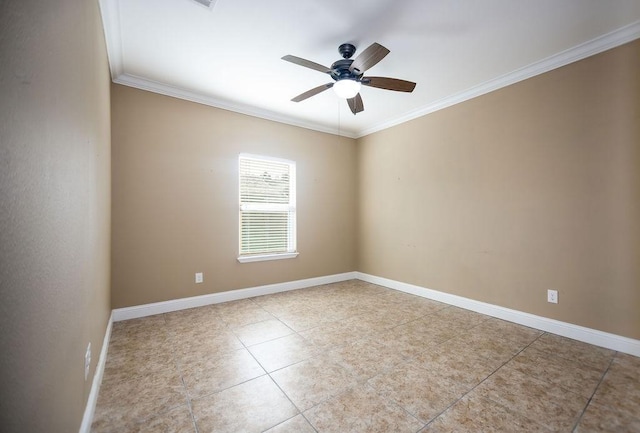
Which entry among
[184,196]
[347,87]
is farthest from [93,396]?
[347,87]

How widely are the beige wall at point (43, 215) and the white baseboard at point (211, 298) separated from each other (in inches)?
68.7

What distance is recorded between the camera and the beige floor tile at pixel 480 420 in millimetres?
1502

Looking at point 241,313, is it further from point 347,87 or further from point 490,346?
point 347,87

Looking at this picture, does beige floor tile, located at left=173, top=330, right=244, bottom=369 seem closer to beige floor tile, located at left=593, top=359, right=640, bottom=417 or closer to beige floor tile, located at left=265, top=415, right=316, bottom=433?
beige floor tile, located at left=265, top=415, right=316, bottom=433

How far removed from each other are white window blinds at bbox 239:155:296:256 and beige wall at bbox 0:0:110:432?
2.39 m

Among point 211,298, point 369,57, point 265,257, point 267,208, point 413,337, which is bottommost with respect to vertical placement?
point 413,337

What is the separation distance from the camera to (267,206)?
4.07 metres

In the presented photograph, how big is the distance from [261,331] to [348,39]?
291 cm

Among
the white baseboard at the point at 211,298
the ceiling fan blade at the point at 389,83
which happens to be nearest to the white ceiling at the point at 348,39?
the ceiling fan blade at the point at 389,83

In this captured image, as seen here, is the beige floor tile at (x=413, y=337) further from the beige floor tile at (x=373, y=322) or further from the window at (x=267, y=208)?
the window at (x=267, y=208)

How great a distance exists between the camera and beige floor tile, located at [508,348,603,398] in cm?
188

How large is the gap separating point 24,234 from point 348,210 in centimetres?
448

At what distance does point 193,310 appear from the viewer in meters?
3.31

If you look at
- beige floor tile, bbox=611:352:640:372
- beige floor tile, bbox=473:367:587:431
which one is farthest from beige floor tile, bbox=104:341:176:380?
beige floor tile, bbox=611:352:640:372
